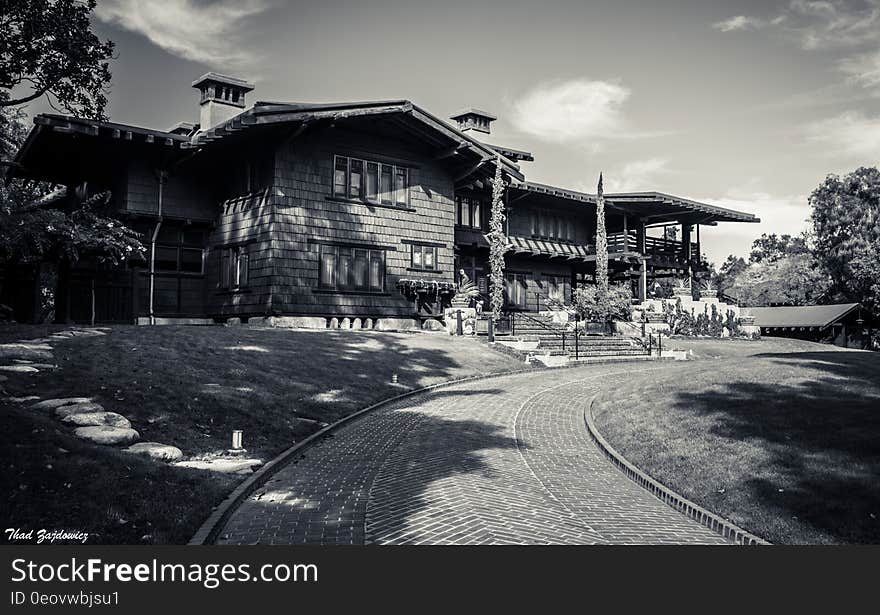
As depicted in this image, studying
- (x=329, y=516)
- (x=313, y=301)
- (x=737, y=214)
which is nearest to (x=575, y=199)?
(x=737, y=214)

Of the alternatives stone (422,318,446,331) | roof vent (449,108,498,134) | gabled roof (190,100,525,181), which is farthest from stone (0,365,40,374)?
roof vent (449,108,498,134)

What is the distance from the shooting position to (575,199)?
40.9 metres

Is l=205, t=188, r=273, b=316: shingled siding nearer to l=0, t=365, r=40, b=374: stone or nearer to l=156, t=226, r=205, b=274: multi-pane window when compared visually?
l=156, t=226, r=205, b=274: multi-pane window

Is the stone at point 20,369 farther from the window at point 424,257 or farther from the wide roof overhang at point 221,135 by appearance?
the window at point 424,257

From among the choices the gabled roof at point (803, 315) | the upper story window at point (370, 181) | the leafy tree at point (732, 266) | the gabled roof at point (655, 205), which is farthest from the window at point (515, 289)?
the leafy tree at point (732, 266)

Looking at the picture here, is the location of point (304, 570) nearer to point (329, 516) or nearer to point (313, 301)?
point (329, 516)

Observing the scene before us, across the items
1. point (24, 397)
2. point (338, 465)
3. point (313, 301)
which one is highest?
point (313, 301)

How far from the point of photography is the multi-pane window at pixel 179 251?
28.8m

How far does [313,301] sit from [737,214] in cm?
3295

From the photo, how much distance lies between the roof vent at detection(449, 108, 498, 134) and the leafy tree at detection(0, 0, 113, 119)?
2667 centimetres

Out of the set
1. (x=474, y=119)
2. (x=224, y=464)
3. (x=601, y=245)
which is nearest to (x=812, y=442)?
(x=224, y=464)

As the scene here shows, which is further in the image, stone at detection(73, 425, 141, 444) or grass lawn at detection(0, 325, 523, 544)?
stone at detection(73, 425, 141, 444)

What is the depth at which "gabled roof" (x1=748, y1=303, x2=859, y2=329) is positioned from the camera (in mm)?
54713

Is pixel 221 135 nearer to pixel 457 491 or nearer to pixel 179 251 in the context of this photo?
pixel 179 251
